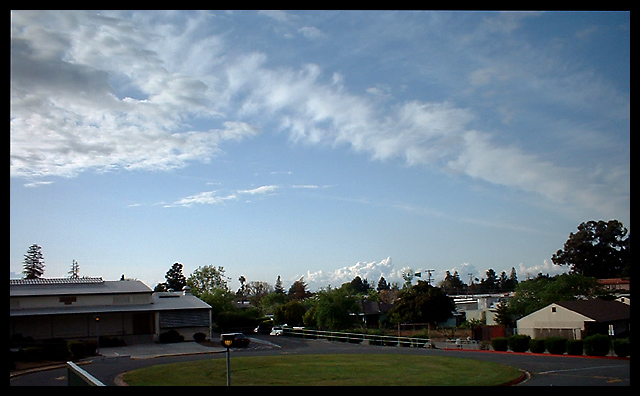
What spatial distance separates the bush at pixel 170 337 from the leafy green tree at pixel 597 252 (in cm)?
4516

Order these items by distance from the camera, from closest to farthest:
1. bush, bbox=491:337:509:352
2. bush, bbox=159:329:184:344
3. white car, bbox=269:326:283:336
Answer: bush, bbox=491:337:509:352, bush, bbox=159:329:184:344, white car, bbox=269:326:283:336

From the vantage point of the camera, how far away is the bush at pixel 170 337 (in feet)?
115

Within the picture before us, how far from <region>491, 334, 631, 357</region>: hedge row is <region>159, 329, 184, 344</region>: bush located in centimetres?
1903

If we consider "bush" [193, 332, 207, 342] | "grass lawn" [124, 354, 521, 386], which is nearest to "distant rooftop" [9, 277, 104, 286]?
"bush" [193, 332, 207, 342]

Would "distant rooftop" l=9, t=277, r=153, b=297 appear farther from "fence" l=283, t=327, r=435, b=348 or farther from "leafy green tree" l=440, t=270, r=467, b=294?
"leafy green tree" l=440, t=270, r=467, b=294

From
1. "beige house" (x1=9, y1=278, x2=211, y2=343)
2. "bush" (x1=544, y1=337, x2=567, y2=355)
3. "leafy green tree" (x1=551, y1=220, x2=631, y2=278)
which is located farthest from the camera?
"leafy green tree" (x1=551, y1=220, x2=631, y2=278)

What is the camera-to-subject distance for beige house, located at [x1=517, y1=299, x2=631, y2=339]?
102 feet

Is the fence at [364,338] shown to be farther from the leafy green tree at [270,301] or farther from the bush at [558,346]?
the leafy green tree at [270,301]

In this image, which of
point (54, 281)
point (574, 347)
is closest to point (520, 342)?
point (574, 347)

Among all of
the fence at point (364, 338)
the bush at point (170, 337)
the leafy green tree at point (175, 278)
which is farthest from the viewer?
the leafy green tree at point (175, 278)

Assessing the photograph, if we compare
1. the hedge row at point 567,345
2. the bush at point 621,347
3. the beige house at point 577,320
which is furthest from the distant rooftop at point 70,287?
the bush at point 621,347

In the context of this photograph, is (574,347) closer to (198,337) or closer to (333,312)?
(333,312)

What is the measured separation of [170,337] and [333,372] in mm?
18619
